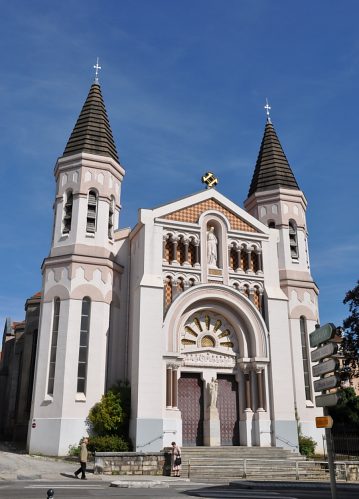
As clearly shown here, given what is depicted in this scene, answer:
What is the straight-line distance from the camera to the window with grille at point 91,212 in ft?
93.4

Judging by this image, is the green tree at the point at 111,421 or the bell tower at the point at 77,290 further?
the bell tower at the point at 77,290

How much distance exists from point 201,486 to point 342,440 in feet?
51.2

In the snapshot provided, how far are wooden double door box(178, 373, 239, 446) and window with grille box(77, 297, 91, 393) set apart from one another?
15.3 feet

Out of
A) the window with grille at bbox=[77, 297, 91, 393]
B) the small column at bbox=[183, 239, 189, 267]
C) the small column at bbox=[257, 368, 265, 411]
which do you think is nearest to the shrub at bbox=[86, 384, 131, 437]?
the window with grille at bbox=[77, 297, 91, 393]

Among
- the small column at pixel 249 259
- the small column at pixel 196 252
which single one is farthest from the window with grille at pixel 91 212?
the small column at pixel 249 259

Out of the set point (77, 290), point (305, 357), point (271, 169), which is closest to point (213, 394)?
point (305, 357)

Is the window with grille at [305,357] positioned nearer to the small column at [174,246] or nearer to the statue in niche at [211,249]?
the statue in niche at [211,249]

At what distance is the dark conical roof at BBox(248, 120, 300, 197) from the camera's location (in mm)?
33844

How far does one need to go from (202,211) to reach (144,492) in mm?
16960

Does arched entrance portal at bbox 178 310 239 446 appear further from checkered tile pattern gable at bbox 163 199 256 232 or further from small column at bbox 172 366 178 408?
checkered tile pattern gable at bbox 163 199 256 232

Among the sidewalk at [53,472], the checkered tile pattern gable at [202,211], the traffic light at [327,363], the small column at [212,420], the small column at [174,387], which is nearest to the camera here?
the traffic light at [327,363]

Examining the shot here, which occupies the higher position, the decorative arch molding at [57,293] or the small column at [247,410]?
the decorative arch molding at [57,293]

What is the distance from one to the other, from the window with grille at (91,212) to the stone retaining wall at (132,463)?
12307 millimetres

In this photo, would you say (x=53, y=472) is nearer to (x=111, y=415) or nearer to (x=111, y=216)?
(x=111, y=415)
